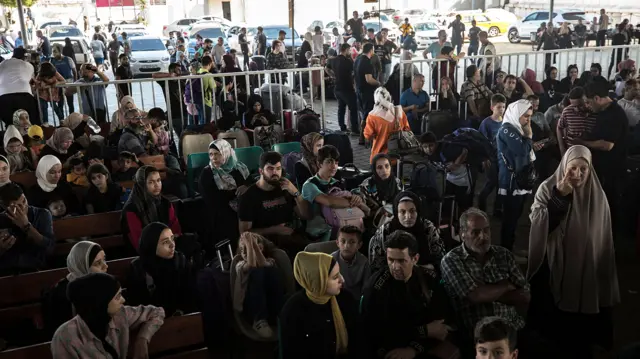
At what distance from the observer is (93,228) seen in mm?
6062

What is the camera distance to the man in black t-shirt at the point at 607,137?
6.86m

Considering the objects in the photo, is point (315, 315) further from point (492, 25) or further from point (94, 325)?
point (492, 25)

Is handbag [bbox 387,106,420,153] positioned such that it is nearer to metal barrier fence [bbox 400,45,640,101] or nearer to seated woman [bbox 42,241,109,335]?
metal barrier fence [bbox 400,45,640,101]

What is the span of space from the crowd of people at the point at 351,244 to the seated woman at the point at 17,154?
0.02 meters

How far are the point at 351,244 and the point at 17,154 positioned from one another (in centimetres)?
465

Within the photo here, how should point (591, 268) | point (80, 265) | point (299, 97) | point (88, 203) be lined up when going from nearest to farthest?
point (80, 265), point (591, 268), point (88, 203), point (299, 97)

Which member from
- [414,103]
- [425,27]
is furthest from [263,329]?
[425,27]

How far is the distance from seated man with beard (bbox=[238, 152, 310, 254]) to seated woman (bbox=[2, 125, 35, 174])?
10.6 ft

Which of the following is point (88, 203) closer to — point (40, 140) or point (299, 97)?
point (40, 140)

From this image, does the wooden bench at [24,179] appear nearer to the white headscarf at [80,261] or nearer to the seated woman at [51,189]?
the seated woman at [51,189]

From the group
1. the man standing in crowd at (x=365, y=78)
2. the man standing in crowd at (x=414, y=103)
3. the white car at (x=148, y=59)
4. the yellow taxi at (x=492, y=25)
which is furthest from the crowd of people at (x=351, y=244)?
the yellow taxi at (x=492, y=25)

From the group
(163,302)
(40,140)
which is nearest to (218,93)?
(40,140)

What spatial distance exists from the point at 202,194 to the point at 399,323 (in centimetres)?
309

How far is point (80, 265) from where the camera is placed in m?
4.47
